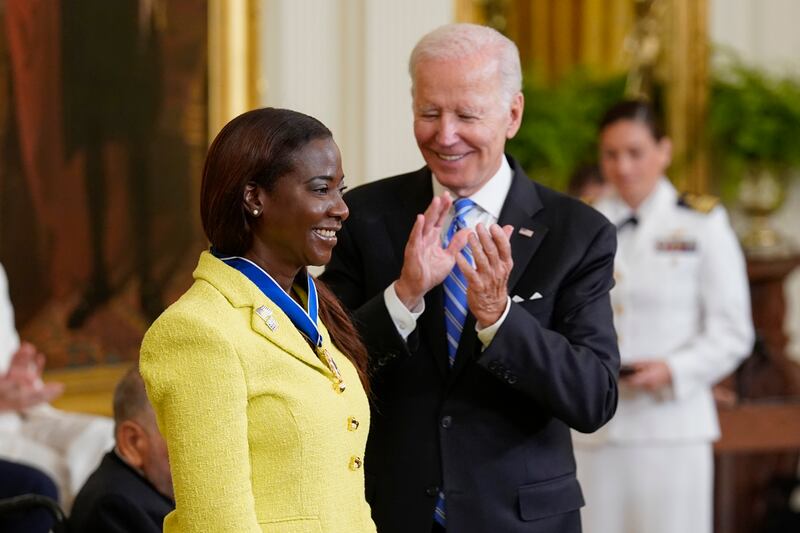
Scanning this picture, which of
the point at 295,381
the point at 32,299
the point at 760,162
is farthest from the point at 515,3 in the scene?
the point at 295,381

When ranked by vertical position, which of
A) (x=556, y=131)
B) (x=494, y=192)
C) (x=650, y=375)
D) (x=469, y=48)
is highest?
(x=469, y=48)

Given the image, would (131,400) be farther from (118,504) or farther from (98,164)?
(98,164)

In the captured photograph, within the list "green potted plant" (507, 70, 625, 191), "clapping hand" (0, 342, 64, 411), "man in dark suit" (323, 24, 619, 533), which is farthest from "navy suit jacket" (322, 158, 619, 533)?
"green potted plant" (507, 70, 625, 191)

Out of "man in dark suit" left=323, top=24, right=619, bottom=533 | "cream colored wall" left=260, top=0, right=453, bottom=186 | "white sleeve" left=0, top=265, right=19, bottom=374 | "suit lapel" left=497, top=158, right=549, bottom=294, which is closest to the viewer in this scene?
"man in dark suit" left=323, top=24, right=619, bottom=533

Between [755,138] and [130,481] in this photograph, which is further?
[755,138]

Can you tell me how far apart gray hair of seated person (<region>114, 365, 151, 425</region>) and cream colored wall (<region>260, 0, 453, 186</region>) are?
2618mm

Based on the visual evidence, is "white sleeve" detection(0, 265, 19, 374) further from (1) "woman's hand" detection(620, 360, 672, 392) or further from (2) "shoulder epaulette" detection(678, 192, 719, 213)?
(2) "shoulder epaulette" detection(678, 192, 719, 213)

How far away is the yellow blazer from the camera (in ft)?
6.92

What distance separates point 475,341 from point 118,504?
1146mm

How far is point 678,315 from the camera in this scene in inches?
203

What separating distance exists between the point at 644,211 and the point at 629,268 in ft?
0.80

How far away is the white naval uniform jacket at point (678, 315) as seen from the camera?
505cm

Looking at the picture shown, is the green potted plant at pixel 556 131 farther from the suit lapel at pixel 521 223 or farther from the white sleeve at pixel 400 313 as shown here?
the white sleeve at pixel 400 313

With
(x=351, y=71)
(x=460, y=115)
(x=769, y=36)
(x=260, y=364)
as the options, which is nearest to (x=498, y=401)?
(x=460, y=115)
